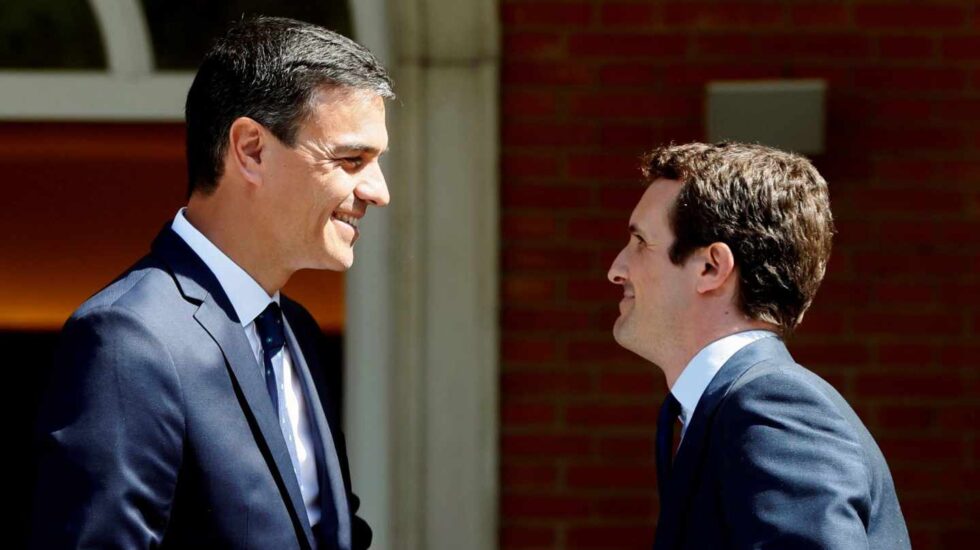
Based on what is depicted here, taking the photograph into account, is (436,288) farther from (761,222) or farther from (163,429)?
(163,429)

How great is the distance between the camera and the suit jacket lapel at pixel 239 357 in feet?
6.79

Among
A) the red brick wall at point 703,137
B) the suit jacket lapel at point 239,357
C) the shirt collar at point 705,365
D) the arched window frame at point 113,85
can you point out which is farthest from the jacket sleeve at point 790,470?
the arched window frame at point 113,85

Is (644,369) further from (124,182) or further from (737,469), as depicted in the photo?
(737,469)

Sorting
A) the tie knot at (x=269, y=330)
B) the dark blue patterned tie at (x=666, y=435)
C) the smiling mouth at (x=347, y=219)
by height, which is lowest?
the dark blue patterned tie at (x=666, y=435)

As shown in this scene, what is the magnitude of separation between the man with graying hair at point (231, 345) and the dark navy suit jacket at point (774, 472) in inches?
24.1

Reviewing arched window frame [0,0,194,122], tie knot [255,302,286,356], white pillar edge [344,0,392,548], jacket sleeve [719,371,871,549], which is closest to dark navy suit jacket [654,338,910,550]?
jacket sleeve [719,371,871,549]

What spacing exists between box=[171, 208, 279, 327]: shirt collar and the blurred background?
5.86 feet

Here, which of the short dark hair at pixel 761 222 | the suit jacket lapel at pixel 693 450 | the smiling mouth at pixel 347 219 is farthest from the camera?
the smiling mouth at pixel 347 219

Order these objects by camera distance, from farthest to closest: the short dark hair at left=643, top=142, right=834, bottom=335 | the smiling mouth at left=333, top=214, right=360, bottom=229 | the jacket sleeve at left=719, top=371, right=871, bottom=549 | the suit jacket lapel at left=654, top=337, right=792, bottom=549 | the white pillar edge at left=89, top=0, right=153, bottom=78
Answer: the white pillar edge at left=89, top=0, right=153, bottom=78 < the smiling mouth at left=333, top=214, right=360, bottom=229 < the short dark hair at left=643, top=142, right=834, bottom=335 < the suit jacket lapel at left=654, top=337, right=792, bottom=549 < the jacket sleeve at left=719, top=371, right=871, bottom=549

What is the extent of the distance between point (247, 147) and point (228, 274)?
0.21 metres

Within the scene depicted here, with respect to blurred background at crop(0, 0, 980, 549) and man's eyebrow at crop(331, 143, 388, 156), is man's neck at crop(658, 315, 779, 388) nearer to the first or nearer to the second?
man's eyebrow at crop(331, 143, 388, 156)

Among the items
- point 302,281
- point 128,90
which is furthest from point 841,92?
point 128,90

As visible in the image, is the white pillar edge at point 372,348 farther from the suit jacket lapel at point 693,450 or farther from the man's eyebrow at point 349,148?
the suit jacket lapel at point 693,450

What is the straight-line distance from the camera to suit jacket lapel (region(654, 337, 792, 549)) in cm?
202
